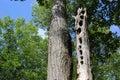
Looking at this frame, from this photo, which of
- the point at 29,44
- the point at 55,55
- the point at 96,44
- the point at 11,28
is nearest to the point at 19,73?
the point at 29,44

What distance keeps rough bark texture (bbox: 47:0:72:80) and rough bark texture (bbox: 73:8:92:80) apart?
433mm

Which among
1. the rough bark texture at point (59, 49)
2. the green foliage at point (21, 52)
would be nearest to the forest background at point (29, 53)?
the green foliage at point (21, 52)

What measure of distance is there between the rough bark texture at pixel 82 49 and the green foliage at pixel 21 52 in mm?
22513

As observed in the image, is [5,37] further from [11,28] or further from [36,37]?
[36,37]

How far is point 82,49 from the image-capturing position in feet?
22.8

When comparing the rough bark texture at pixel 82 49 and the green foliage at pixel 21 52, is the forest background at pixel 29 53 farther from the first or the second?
the rough bark texture at pixel 82 49

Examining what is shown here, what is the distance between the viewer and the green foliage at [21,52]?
99.1ft

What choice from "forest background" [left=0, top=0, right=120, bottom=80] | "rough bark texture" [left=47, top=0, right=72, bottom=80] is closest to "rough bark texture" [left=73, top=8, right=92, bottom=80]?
"rough bark texture" [left=47, top=0, right=72, bottom=80]

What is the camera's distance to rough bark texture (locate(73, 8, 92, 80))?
21.6 ft

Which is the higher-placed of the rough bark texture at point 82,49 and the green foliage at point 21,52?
the green foliage at point 21,52

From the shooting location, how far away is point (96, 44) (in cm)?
1505

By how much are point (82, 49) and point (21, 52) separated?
26326 millimetres

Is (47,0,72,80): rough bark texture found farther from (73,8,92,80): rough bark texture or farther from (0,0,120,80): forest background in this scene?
(0,0,120,80): forest background

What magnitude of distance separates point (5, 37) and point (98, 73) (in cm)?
1109
